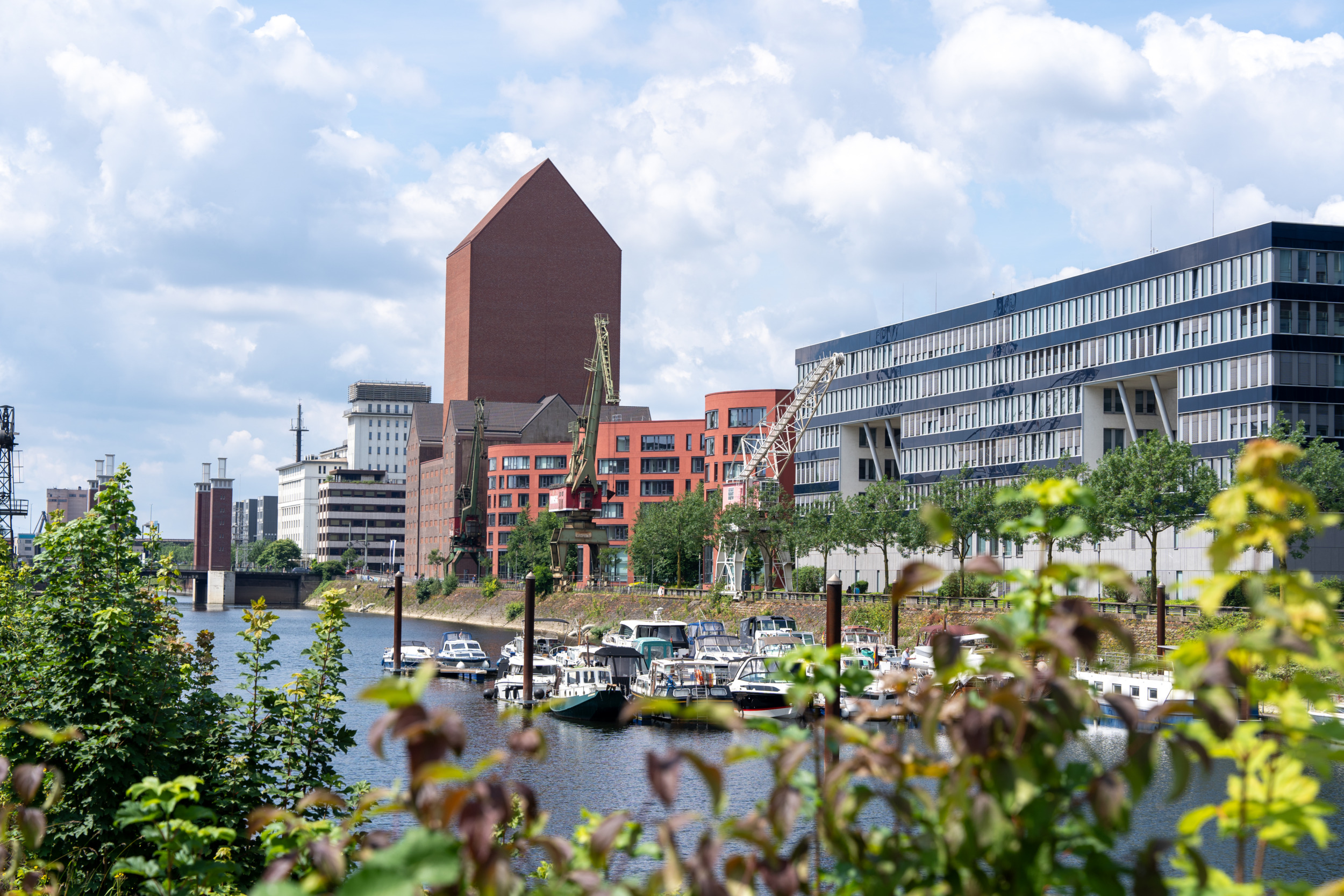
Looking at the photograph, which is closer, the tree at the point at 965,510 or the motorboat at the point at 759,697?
the motorboat at the point at 759,697

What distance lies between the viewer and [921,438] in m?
125

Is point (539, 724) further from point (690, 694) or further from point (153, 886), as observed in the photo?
point (153, 886)

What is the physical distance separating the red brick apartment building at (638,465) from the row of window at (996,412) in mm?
21682

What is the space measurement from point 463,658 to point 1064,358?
174 feet

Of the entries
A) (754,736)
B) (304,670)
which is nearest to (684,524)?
(754,736)

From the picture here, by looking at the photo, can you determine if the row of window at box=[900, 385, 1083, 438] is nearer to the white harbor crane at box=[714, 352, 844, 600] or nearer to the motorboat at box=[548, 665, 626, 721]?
the white harbor crane at box=[714, 352, 844, 600]

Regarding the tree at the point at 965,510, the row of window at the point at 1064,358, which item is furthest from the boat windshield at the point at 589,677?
the row of window at the point at 1064,358

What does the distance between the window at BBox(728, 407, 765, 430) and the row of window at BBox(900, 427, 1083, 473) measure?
2552 cm

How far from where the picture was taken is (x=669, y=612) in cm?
12450

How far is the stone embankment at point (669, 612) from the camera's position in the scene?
76188mm

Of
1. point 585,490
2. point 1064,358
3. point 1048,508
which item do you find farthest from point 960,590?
point 1048,508

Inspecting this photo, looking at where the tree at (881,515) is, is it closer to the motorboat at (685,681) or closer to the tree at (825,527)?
the tree at (825,527)

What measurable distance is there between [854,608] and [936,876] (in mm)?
96334

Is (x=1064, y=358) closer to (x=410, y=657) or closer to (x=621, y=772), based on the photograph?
(x=410, y=657)
